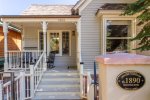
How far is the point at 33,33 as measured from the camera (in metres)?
14.5

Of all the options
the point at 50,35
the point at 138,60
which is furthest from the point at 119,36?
the point at 138,60

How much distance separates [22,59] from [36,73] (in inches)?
96.3

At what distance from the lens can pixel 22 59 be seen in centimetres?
1225

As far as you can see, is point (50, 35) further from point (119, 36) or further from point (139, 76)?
point (139, 76)

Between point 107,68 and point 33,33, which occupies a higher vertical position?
point 33,33

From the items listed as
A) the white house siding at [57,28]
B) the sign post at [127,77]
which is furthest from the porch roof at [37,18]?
the sign post at [127,77]

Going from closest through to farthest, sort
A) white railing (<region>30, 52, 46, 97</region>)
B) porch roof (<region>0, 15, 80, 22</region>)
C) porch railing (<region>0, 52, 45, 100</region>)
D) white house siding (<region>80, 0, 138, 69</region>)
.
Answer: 1. porch railing (<region>0, 52, 45, 100</region>)
2. white railing (<region>30, 52, 46, 97</region>)
3. porch roof (<region>0, 15, 80, 22</region>)
4. white house siding (<region>80, 0, 138, 69</region>)

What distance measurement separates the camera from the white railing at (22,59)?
11873 mm

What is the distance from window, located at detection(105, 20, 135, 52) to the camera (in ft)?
39.1

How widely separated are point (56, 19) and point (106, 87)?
361 inches

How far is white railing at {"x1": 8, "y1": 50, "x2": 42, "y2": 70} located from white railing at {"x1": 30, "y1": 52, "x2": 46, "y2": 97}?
786 millimetres

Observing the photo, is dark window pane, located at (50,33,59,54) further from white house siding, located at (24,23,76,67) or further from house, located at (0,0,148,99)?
house, located at (0,0,148,99)

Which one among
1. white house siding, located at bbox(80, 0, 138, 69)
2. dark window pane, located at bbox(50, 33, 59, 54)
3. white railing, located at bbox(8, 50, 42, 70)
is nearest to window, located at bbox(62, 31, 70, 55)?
dark window pane, located at bbox(50, 33, 59, 54)

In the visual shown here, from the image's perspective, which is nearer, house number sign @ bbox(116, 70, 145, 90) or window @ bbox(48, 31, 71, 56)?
house number sign @ bbox(116, 70, 145, 90)
